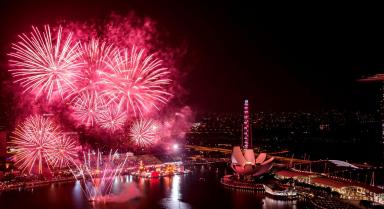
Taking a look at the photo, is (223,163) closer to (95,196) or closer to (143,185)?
(143,185)

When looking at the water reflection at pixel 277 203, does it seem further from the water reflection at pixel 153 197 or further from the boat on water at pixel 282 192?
the boat on water at pixel 282 192

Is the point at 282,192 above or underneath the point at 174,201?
above

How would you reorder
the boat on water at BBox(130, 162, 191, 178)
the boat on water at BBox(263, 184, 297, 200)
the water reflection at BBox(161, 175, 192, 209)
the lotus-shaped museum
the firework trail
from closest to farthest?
the water reflection at BBox(161, 175, 192, 209) < the boat on water at BBox(263, 184, 297, 200) < the firework trail < the lotus-shaped museum < the boat on water at BBox(130, 162, 191, 178)

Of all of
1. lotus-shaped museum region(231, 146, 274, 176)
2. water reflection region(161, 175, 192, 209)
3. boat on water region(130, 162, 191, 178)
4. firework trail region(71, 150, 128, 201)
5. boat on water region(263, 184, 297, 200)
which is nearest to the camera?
water reflection region(161, 175, 192, 209)

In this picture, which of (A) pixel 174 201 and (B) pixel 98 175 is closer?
(A) pixel 174 201

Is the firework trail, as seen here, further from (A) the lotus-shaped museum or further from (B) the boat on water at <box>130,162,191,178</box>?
(A) the lotus-shaped museum

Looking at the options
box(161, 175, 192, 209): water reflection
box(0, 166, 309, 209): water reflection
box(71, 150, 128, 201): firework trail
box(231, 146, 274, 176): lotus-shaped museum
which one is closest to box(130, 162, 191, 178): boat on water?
box(71, 150, 128, 201): firework trail

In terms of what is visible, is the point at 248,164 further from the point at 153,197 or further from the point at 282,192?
the point at 153,197

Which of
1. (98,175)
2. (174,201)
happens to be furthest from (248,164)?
(98,175)

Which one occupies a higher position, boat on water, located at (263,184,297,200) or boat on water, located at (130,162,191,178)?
boat on water, located at (130,162,191,178)
